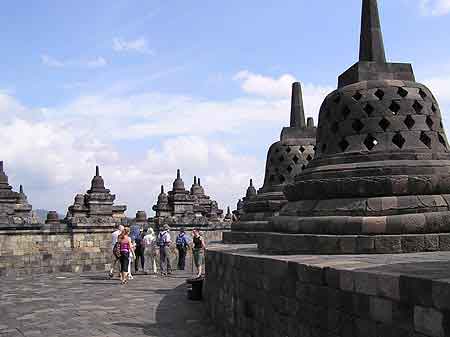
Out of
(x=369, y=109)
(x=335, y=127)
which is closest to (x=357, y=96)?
(x=369, y=109)

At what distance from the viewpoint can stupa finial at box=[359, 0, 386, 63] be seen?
6.57 meters

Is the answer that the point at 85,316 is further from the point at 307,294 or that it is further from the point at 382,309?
the point at 382,309

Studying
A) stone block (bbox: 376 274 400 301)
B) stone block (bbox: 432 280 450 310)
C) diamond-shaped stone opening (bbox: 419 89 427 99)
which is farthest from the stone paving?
stone block (bbox: 432 280 450 310)

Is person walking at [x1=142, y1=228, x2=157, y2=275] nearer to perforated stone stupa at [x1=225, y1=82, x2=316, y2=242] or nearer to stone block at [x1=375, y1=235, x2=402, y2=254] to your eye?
perforated stone stupa at [x1=225, y1=82, x2=316, y2=242]

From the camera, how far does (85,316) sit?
8148 mm

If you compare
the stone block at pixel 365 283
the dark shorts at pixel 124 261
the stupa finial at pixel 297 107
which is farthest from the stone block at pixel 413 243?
the dark shorts at pixel 124 261

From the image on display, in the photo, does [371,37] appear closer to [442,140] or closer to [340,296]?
[442,140]

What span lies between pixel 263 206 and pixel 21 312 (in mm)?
4899

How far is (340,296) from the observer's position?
12.2 feet

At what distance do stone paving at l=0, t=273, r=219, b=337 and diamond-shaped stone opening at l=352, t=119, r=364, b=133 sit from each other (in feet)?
10.1

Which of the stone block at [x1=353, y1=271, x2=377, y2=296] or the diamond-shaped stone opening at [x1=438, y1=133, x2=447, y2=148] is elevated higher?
the diamond-shaped stone opening at [x1=438, y1=133, x2=447, y2=148]

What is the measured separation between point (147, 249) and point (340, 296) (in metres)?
14.1

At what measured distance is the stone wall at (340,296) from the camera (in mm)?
2881

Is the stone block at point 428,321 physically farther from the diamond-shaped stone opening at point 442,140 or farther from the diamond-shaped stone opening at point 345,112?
the diamond-shaped stone opening at point 442,140
